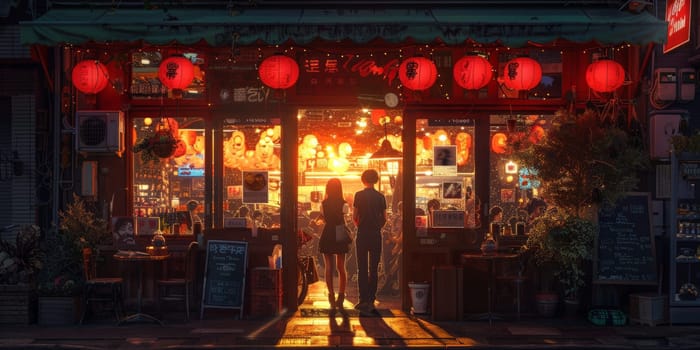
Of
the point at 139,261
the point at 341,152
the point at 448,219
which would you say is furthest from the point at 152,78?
the point at 448,219

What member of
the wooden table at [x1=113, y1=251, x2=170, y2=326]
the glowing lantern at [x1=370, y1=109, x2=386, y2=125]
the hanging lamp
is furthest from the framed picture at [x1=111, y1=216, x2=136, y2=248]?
the glowing lantern at [x1=370, y1=109, x2=386, y2=125]

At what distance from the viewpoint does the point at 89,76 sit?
507 inches

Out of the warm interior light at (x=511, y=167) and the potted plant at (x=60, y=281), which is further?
the warm interior light at (x=511, y=167)

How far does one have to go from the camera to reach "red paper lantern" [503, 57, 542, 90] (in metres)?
12.8

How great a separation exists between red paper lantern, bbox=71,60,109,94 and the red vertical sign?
27.0 feet

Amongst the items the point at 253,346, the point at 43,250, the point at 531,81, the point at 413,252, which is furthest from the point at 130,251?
the point at 531,81

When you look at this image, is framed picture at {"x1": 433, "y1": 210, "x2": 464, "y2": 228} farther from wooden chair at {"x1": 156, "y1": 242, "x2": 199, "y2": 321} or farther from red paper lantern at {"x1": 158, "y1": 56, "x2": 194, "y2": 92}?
red paper lantern at {"x1": 158, "y1": 56, "x2": 194, "y2": 92}

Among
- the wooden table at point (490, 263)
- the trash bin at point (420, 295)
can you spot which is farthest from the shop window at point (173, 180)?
the wooden table at point (490, 263)

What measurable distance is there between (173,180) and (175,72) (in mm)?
1911

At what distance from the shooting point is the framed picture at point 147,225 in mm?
13945

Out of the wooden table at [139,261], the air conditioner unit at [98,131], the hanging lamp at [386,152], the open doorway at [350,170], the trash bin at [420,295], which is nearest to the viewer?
the wooden table at [139,261]

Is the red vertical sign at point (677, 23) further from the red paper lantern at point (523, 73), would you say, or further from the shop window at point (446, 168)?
the shop window at point (446, 168)

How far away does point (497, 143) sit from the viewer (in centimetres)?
1391

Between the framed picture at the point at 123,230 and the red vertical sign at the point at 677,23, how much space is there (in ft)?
27.8
